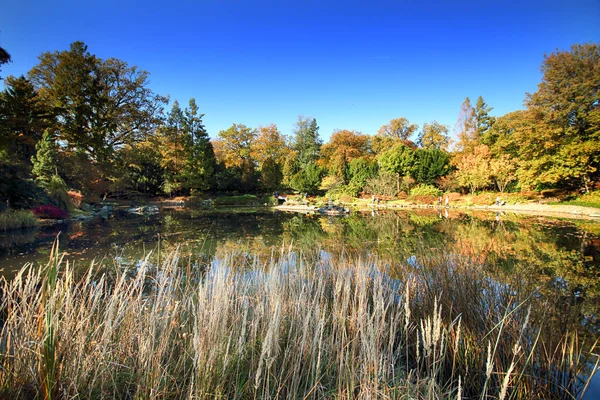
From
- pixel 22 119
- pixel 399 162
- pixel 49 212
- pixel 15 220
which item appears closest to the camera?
pixel 15 220

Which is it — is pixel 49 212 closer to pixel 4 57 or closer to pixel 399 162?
pixel 4 57

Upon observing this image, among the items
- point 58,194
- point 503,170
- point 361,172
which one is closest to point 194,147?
point 58,194

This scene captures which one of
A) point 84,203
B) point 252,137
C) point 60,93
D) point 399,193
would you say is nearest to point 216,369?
point 84,203

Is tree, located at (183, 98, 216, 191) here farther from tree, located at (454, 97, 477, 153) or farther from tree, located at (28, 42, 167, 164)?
tree, located at (454, 97, 477, 153)

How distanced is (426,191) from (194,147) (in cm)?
2164

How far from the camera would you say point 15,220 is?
9.61 meters

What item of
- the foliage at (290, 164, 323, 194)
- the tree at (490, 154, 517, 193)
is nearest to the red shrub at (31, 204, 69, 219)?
the foliage at (290, 164, 323, 194)

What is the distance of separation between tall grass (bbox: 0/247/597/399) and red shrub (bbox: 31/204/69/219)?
1318 cm

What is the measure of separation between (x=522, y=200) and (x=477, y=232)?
1410 cm

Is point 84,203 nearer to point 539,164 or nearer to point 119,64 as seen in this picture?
point 119,64

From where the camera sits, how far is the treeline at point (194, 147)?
15922 mm

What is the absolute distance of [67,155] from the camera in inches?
664

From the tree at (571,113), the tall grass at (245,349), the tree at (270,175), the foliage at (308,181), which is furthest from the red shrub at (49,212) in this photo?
the tree at (571,113)

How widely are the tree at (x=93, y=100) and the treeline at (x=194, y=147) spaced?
0.22 feet
